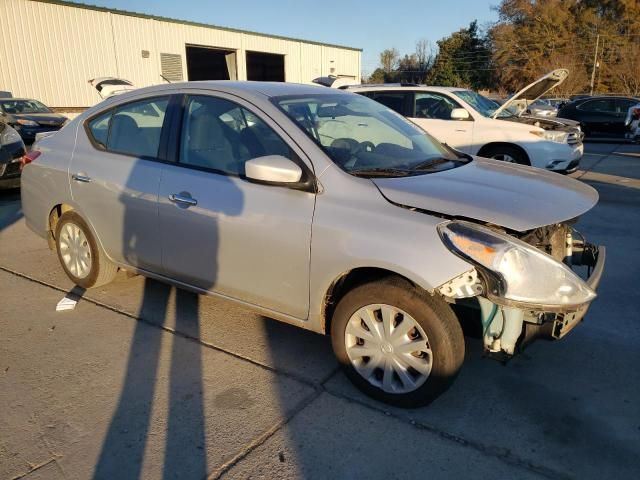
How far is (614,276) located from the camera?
488 centimetres

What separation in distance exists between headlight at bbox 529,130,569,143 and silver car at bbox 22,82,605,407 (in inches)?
Answer: 206

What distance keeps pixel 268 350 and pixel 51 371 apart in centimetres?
138

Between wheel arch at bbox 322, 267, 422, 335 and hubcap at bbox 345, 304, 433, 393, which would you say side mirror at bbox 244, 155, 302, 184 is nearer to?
wheel arch at bbox 322, 267, 422, 335

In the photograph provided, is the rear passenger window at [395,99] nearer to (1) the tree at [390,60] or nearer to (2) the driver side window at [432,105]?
(2) the driver side window at [432,105]

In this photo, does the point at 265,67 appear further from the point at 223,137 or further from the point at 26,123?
the point at 223,137

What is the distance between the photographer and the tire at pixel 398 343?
2703mm

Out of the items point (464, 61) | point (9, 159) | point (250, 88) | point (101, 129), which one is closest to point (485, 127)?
point (250, 88)

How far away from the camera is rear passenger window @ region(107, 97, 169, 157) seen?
3.85 m

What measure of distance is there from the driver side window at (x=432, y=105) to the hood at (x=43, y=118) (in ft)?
36.9

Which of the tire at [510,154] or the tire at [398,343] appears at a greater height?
the tire at [510,154]

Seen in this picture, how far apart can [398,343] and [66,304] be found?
293cm

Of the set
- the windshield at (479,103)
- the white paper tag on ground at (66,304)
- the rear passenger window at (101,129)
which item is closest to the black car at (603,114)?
the windshield at (479,103)

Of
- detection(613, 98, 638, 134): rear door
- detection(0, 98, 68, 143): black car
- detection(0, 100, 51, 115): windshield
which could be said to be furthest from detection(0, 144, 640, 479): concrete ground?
detection(613, 98, 638, 134): rear door

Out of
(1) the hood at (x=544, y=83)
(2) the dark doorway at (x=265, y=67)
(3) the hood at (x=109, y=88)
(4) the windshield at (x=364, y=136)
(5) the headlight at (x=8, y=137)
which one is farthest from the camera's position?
(2) the dark doorway at (x=265, y=67)
